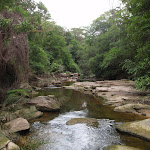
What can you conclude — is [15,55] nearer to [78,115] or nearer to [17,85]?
[17,85]

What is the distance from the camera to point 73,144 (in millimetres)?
4121

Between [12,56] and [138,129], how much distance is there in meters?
5.81

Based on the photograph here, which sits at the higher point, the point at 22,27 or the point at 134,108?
the point at 22,27

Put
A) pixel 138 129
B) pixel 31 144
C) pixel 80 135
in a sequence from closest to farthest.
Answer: pixel 31 144 → pixel 138 129 → pixel 80 135

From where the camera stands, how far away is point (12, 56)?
6.45 m

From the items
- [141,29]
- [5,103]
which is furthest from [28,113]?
[141,29]

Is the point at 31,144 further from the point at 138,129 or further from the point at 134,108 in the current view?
the point at 134,108

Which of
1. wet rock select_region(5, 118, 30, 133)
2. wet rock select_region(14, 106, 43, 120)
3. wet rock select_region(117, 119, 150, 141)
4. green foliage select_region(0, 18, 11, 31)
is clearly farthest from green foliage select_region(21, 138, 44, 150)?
green foliage select_region(0, 18, 11, 31)

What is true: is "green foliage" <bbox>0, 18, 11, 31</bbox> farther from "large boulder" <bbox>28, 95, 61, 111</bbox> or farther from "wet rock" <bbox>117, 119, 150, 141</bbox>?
"wet rock" <bbox>117, 119, 150, 141</bbox>

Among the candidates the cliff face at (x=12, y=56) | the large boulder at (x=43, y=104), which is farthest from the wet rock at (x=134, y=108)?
the cliff face at (x=12, y=56)

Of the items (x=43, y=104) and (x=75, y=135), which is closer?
(x=75, y=135)

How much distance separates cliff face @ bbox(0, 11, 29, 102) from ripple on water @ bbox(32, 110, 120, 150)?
2.66 meters

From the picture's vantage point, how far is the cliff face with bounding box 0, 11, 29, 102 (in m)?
6.31

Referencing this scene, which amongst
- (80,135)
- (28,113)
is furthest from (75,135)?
(28,113)
